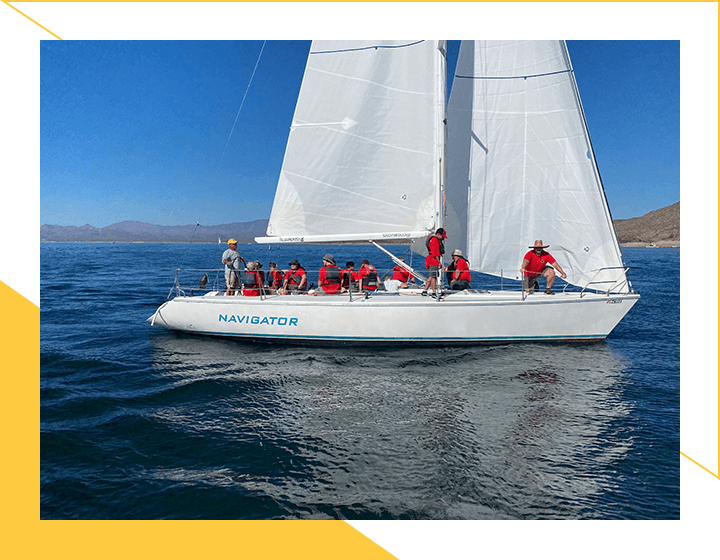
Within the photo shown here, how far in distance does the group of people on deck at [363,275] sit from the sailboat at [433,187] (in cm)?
45

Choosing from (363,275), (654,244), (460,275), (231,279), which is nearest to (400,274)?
(363,275)

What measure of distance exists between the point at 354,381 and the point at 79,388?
18.2ft

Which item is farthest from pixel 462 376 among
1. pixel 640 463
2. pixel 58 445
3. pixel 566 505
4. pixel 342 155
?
pixel 58 445

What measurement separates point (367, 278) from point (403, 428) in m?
6.23

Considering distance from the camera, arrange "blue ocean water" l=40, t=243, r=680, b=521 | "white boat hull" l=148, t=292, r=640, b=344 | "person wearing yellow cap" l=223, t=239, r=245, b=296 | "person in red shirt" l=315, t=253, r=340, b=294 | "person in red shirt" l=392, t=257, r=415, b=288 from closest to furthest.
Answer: "blue ocean water" l=40, t=243, r=680, b=521 → "white boat hull" l=148, t=292, r=640, b=344 → "person in red shirt" l=315, t=253, r=340, b=294 → "person wearing yellow cap" l=223, t=239, r=245, b=296 → "person in red shirt" l=392, t=257, r=415, b=288

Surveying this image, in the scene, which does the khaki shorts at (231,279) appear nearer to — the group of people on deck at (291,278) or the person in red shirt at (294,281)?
the group of people on deck at (291,278)

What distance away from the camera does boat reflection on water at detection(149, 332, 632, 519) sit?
4.98 metres

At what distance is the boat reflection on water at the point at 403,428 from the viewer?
4.98 metres

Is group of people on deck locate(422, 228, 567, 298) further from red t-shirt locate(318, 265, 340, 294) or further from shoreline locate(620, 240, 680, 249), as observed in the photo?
shoreline locate(620, 240, 680, 249)

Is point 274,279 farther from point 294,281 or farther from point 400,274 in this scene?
point 400,274

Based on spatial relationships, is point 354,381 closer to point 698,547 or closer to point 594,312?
point 698,547

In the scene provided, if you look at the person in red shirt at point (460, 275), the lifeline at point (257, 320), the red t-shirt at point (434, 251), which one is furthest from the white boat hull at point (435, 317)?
the red t-shirt at point (434, 251)

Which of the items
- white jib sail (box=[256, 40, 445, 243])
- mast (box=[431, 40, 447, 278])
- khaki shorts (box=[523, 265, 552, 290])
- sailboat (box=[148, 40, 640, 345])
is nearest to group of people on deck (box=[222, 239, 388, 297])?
sailboat (box=[148, 40, 640, 345])

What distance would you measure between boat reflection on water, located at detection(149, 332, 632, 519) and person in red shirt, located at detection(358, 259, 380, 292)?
200 centimetres
